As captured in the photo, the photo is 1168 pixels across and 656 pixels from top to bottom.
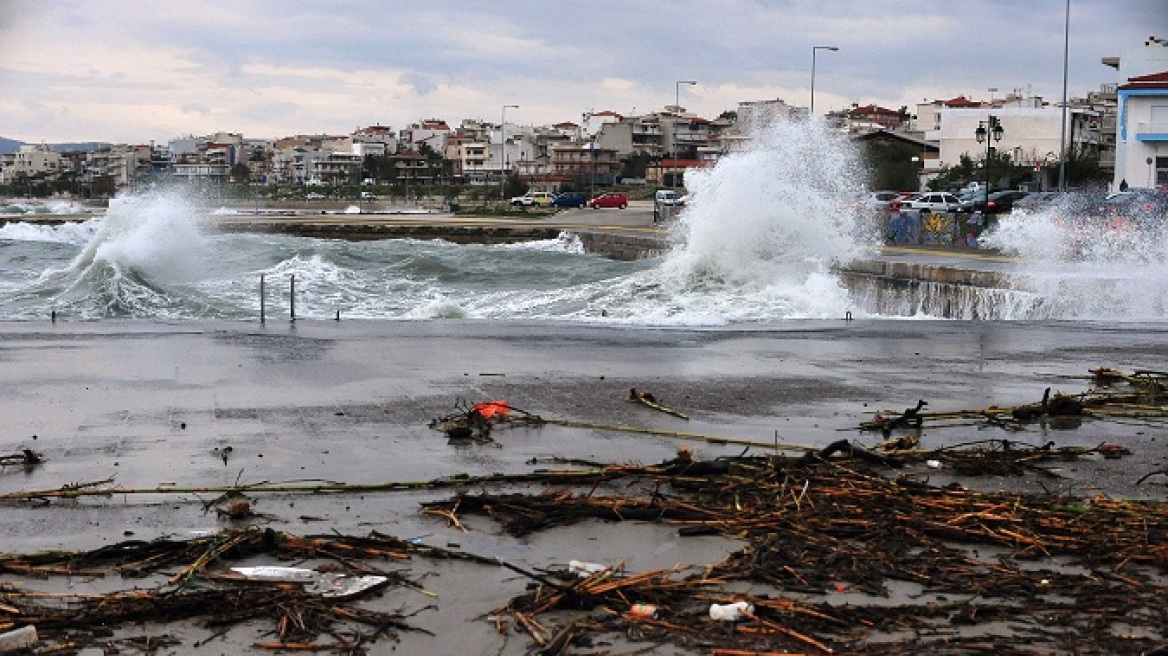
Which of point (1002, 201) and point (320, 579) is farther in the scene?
point (1002, 201)

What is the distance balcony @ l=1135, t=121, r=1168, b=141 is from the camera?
56156mm

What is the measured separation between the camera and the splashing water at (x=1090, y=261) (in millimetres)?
21484

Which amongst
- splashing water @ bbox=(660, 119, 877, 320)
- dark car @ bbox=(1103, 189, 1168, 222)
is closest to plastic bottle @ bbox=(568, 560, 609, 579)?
splashing water @ bbox=(660, 119, 877, 320)

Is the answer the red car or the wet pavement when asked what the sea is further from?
the red car

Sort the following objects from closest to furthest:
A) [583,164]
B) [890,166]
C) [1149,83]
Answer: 1. [1149,83]
2. [890,166]
3. [583,164]

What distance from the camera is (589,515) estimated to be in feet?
22.2

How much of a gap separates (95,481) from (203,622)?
271cm

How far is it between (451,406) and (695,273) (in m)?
19.8

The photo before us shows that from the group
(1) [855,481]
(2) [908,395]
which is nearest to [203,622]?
(1) [855,481]

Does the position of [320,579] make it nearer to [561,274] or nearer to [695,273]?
[695,273]

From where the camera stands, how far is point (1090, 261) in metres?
26.7

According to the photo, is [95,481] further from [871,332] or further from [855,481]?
[871,332]

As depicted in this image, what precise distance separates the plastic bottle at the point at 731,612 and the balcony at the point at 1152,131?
187 feet

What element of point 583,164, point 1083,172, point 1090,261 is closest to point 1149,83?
point 1083,172
